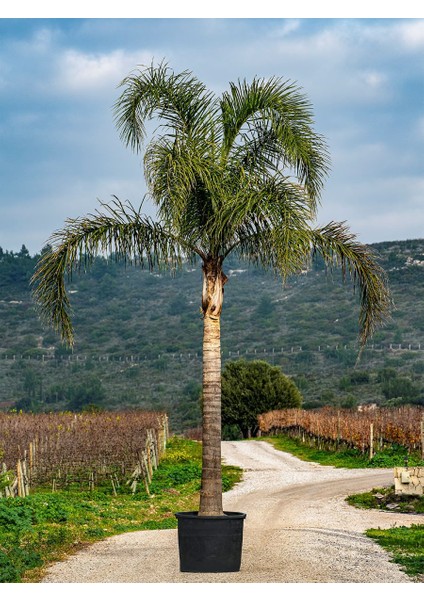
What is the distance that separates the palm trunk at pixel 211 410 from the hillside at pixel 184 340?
52792mm

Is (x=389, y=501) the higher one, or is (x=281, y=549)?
(x=281, y=549)

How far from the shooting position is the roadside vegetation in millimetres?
14750

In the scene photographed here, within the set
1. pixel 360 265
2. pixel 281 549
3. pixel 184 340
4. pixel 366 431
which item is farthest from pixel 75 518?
pixel 184 340

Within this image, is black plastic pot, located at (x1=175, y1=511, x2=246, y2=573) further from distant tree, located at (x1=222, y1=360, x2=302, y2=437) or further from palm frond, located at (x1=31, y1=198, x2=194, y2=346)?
distant tree, located at (x1=222, y1=360, x2=302, y2=437)

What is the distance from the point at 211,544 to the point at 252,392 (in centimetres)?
4597

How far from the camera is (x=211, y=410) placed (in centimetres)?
1335

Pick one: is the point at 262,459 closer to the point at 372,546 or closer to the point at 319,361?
the point at 372,546

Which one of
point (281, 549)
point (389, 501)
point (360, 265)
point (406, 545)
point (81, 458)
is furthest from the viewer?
point (81, 458)

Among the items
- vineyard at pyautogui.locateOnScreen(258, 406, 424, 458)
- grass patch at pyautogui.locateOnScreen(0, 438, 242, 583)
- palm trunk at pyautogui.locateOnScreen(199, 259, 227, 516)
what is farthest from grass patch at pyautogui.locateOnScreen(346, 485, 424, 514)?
palm trunk at pyautogui.locateOnScreen(199, 259, 227, 516)

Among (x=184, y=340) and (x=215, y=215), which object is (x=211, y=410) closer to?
(x=215, y=215)

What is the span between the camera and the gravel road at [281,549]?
13062 mm

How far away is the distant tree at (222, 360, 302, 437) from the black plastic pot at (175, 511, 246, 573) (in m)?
45.2

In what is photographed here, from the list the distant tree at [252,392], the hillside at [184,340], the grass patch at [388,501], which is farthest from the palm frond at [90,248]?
the hillside at [184,340]

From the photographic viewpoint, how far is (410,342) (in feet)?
319
